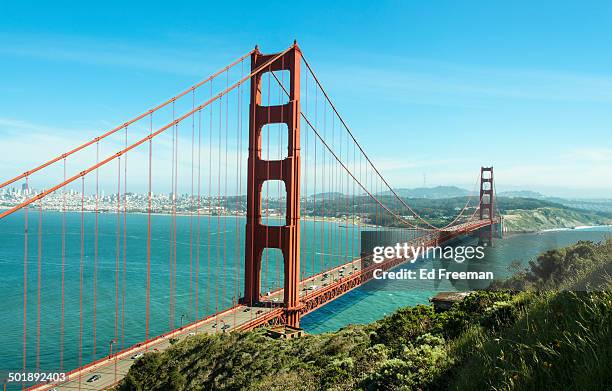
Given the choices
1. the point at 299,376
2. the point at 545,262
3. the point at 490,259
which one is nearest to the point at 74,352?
the point at 299,376

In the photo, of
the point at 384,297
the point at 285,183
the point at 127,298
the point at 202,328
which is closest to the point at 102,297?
the point at 127,298

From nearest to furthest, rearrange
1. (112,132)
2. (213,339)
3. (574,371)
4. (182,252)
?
(574,371)
(213,339)
(112,132)
(182,252)

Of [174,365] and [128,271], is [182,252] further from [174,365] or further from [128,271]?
[174,365]

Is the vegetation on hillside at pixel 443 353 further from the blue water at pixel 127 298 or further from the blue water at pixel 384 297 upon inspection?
the blue water at pixel 384 297

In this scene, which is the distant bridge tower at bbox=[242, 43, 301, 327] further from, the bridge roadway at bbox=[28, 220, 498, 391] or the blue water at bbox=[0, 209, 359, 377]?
the blue water at bbox=[0, 209, 359, 377]

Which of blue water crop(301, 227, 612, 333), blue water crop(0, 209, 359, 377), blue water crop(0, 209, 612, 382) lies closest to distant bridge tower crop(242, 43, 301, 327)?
blue water crop(0, 209, 612, 382)

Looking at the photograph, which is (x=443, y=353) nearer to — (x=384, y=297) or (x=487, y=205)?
(x=384, y=297)
